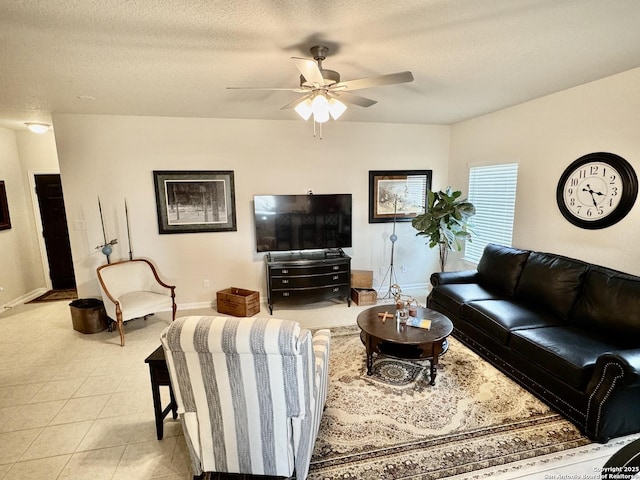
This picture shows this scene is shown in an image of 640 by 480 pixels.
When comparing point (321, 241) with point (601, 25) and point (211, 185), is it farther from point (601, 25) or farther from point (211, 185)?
point (601, 25)

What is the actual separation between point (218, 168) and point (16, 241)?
135 inches

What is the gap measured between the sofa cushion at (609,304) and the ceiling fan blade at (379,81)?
2.37 meters

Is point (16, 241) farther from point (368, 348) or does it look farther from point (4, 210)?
point (368, 348)

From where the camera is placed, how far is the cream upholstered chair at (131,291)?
3598mm

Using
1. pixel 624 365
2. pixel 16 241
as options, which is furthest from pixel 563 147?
pixel 16 241

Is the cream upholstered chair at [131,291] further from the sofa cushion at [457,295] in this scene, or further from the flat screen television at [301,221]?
the sofa cushion at [457,295]

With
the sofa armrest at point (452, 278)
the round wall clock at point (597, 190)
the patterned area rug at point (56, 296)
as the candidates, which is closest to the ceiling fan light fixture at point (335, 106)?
the sofa armrest at point (452, 278)

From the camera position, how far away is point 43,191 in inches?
205

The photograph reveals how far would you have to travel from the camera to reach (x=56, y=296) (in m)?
5.14

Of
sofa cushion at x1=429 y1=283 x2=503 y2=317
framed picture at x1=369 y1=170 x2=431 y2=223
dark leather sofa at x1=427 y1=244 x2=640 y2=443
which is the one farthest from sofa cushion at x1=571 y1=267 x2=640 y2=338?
framed picture at x1=369 y1=170 x2=431 y2=223

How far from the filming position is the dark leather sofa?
6.73 ft

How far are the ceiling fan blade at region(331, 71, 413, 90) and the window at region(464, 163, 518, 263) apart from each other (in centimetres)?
261

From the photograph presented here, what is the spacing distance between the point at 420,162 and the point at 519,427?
150 inches

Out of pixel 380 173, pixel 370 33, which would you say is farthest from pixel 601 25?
pixel 380 173
